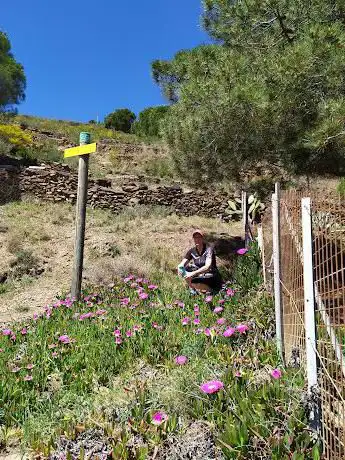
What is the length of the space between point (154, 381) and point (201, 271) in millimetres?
2205

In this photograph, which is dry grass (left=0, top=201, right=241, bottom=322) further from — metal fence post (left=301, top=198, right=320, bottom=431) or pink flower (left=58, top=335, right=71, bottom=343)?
metal fence post (left=301, top=198, right=320, bottom=431)

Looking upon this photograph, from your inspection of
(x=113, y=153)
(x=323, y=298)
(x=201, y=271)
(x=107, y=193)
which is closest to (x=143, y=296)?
(x=201, y=271)

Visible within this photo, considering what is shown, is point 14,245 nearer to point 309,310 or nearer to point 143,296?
point 143,296

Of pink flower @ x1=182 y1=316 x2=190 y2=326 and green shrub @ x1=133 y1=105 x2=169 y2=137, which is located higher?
green shrub @ x1=133 y1=105 x2=169 y2=137

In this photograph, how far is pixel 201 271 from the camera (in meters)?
5.36

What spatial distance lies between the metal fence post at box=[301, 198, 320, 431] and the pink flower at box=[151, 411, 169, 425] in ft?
2.54

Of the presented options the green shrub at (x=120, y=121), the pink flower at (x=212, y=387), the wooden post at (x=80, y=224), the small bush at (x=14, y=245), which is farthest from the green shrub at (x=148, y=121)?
the pink flower at (x=212, y=387)

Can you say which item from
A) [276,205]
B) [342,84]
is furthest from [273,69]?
[276,205]

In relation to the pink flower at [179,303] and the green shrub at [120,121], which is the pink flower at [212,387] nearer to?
the pink flower at [179,303]

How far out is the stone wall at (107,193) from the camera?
42.9 ft

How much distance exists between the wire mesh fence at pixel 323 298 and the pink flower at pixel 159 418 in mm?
818

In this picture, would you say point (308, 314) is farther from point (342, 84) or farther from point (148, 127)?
point (148, 127)

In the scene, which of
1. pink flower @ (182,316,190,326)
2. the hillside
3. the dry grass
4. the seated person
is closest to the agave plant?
the dry grass

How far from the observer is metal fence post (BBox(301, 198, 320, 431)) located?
2.27 m
